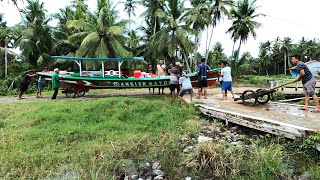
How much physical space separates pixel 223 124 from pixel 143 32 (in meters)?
20.7

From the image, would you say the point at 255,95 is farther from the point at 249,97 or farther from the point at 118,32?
the point at 118,32

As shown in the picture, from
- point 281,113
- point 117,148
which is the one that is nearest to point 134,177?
point 117,148

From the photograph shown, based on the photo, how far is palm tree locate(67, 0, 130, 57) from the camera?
20.0 meters

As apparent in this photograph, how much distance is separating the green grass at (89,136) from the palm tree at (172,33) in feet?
44.5

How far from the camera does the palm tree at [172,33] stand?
22.8m

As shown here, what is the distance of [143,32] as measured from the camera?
2711 centimetres

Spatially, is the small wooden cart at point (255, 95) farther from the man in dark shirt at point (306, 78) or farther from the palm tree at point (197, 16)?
the palm tree at point (197, 16)

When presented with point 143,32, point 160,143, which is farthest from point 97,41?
point 160,143

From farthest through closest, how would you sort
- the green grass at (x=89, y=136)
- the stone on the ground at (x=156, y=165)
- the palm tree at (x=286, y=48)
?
the palm tree at (x=286, y=48) < the stone on the ground at (x=156, y=165) < the green grass at (x=89, y=136)

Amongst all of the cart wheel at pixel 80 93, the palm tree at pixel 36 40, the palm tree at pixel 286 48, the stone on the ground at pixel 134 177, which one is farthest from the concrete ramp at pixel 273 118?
the palm tree at pixel 286 48

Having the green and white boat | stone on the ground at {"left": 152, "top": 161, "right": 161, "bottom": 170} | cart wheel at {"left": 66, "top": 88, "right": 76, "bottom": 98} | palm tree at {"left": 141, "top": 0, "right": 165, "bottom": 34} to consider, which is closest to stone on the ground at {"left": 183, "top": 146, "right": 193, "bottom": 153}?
stone on the ground at {"left": 152, "top": 161, "right": 161, "bottom": 170}

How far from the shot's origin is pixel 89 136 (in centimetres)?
705

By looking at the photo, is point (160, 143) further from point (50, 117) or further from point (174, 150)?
point (50, 117)

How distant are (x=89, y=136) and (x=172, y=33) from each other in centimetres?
1757
